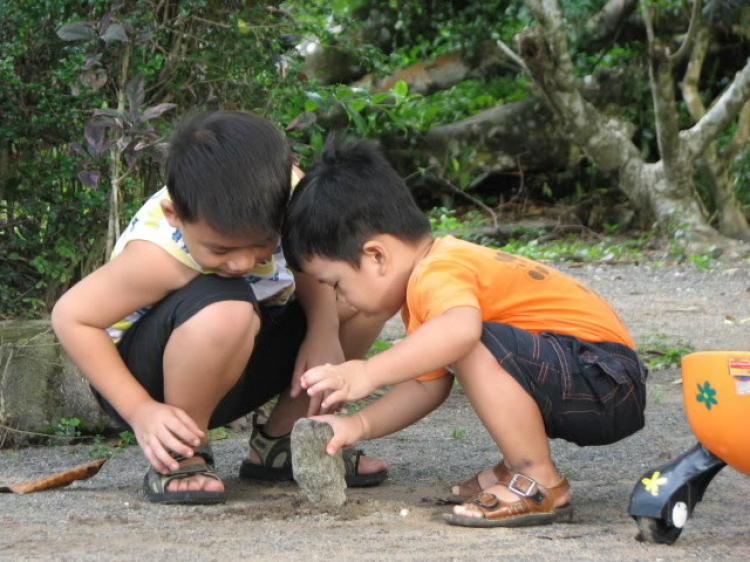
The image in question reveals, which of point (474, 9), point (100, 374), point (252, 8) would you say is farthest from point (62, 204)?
point (474, 9)

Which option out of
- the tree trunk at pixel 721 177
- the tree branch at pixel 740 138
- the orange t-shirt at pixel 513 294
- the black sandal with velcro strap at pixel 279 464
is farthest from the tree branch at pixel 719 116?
the black sandal with velcro strap at pixel 279 464

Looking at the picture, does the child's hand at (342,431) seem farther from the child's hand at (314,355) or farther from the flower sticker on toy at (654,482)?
the flower sticker on toy at (654,482)

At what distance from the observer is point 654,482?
6.76 ft

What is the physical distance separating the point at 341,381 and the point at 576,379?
1.69 ft

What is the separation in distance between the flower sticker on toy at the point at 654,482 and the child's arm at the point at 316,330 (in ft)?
2.84

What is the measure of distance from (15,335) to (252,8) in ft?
4.16

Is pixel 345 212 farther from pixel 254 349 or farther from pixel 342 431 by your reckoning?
pixel 254 349

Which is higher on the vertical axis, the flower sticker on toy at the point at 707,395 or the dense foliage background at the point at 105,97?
the dense foliage background at the point at 105,97

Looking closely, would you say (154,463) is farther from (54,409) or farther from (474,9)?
(474,9)

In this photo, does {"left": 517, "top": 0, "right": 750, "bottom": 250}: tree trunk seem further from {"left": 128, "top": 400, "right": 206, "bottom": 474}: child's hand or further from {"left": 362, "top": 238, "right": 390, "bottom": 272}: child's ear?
{"left": 128, "top": 400, "right": 206, "bottom": 474}: child's hand

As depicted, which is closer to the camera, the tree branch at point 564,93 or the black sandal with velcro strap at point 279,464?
the black sandal with velcro strap at point 279,464

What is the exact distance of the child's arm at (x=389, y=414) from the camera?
2.34 meters

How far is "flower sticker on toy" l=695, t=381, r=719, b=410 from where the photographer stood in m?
2.02

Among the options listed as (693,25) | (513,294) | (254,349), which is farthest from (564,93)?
(513,294)
